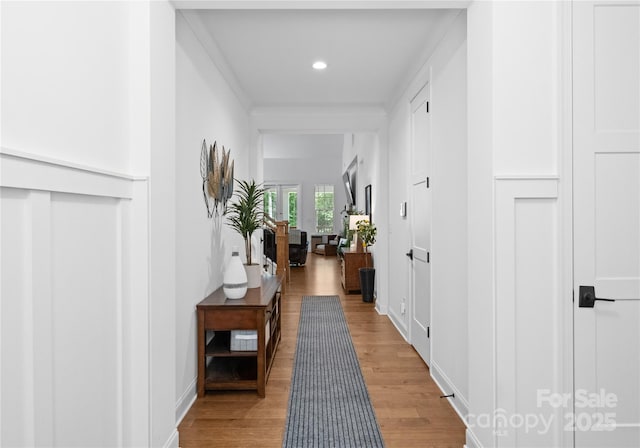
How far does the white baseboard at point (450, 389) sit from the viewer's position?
2.35m

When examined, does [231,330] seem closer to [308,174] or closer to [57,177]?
[57,177]

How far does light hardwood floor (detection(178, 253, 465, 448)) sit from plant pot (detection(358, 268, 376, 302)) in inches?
67.1

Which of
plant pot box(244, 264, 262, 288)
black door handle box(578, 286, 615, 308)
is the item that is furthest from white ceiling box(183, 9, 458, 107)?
black door handle box(578, 286, 615, 308)

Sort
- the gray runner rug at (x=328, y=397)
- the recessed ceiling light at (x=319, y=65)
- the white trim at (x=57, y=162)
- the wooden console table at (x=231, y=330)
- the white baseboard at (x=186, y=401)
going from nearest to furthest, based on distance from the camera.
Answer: the white trim at (x=57, y=162) < the gray runner rug at (x=328, y=397) < the white baseboard at (x=186, y=401) < the wooden console table at (x=231, y=330) < the recessed ceiling light at (x=319, y=65)

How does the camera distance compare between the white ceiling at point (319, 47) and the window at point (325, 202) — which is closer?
the white ceiling at point (319, 47)

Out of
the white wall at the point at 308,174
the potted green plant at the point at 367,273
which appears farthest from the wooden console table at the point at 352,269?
the white wall at the point at 308,174

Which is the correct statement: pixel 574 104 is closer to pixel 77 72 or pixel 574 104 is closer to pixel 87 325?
pixel 77 72

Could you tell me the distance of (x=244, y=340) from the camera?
2.67m

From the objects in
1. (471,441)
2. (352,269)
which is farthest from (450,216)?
(352,269)

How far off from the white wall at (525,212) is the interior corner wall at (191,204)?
1.76 meters

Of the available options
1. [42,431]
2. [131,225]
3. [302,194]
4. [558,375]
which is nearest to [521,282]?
[558,375]

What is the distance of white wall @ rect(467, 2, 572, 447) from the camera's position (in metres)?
1.74

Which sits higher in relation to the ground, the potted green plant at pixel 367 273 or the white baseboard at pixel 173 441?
the potted green plant at pixel 367 273

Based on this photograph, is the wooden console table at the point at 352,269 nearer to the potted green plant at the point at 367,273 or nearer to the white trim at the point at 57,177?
the potted green plant at the point at 367,273
